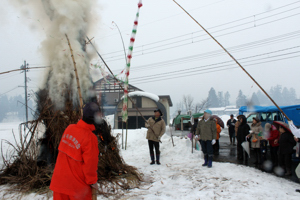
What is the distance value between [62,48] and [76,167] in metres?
3.57

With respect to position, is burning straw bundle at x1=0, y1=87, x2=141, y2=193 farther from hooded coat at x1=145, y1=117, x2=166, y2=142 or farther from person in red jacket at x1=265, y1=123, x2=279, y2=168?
person in red jacket at x1=265, y1=123, x2=279, y2=168

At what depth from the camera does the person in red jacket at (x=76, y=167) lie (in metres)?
2.39

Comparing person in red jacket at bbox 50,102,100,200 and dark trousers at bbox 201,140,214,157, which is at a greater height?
person in red jacket at bbox 50,102,100,200

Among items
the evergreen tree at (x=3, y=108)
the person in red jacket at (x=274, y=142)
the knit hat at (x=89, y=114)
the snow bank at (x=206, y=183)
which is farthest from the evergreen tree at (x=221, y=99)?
the knit hat at (x=89, y=114)

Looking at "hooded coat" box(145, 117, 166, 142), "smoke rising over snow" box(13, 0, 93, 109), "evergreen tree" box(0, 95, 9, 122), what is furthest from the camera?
"evergreen tree" box(0, 95, 9, 122)

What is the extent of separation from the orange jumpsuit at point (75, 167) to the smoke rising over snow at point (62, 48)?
2700mm

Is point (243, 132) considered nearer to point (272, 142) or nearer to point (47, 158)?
point (272, 142)

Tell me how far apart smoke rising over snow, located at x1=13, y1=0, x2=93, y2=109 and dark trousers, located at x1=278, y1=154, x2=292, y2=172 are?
556 centimetres

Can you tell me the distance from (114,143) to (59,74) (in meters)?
2.16

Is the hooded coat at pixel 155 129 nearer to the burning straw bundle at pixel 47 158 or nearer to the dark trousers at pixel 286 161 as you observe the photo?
the burning straw bundle at pixel 47 158

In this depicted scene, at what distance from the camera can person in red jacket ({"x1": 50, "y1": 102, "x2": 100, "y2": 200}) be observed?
7.83 feet

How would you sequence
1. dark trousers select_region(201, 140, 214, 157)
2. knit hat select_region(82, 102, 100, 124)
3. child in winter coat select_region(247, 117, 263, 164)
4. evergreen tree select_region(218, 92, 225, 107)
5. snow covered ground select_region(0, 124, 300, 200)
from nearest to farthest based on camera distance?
knit hat select_region(82, 102, 100, 124)
snow covered ground select_region(0, 124, 300, 200)
dark trousers select_region(201, 140, 214, 157)
child in winter coat select_region(247, 117, 263, 164)
evergreen tree select_region(218, 92, 225, 107)

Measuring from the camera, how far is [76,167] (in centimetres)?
244

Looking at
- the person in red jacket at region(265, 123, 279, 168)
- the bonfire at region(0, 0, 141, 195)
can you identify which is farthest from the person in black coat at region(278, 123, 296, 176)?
the bonfire at region(0, 0, 141, 195)
